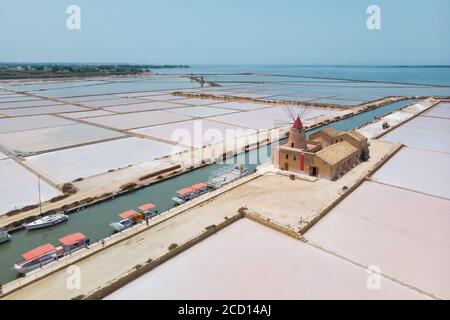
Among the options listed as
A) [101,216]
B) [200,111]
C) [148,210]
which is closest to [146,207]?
[148,210]

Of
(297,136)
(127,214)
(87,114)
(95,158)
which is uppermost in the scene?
(87,114)

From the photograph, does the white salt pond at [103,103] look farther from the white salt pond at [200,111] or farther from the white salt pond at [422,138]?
the white salt pond at [422,138]

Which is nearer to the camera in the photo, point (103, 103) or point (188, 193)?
point (188, 193)

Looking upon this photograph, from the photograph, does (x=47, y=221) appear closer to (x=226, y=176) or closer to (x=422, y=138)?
(x=226, y=176)

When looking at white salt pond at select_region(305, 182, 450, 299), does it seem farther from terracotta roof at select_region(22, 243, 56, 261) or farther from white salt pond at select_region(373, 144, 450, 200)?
terracotta roof at select_region(22, 243, 56, 261)

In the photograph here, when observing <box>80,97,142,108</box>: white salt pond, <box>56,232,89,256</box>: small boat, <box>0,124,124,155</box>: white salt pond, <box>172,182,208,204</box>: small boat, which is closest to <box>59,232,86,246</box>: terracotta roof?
<box>56,232,89,256</box>: small boat
